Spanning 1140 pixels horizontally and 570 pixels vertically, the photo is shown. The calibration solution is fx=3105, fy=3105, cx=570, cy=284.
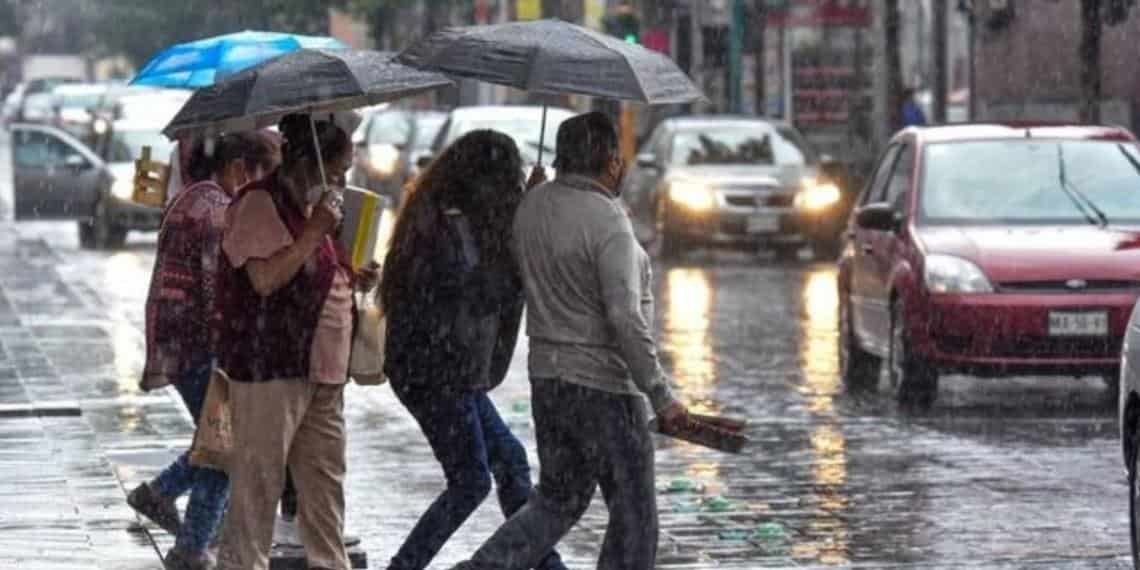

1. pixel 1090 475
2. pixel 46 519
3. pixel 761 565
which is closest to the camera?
pixel 761 565

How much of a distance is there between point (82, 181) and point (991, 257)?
22.5 metres

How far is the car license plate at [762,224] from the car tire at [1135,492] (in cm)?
2189

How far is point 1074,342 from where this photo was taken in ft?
54.0

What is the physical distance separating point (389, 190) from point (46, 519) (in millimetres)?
30292

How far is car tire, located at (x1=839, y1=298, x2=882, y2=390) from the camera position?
18.4 meters

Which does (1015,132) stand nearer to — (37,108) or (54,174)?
(54,174)

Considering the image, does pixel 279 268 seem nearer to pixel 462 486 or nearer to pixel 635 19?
pixel 462 486

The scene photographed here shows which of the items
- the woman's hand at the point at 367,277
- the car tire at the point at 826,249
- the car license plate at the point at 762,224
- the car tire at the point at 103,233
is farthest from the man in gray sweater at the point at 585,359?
the car tire at the point at 103,233

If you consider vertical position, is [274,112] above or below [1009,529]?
above

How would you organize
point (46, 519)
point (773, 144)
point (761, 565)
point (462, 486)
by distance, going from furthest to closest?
point (773, 144) < point (46, 519) < point (761, 565) < point (462, 486)

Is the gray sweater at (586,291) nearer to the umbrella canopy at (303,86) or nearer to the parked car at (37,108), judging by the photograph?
the umbrella canopy at (303,86)

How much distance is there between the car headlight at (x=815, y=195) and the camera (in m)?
32.5

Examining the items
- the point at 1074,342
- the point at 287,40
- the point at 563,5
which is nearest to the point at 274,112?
the point at 287,40

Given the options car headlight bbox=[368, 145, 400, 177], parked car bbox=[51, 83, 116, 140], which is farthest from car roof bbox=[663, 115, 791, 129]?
parked car bbox=[51, 83, 116, 140]
